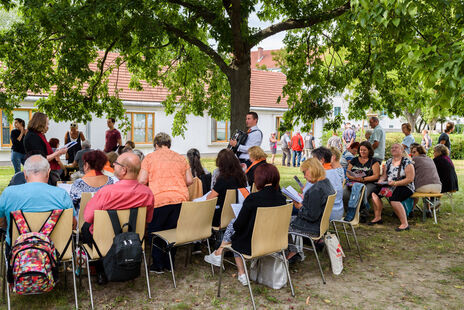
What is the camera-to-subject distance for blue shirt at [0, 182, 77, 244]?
11.8ft

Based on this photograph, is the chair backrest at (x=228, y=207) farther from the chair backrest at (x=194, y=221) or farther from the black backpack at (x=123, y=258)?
the black backpack at (x=123, y=258)

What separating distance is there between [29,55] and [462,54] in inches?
329

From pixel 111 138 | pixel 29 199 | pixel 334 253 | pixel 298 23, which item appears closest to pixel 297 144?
pixel 111 138

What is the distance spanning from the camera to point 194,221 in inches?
180

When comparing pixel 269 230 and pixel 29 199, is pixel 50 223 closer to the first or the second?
pixel 29 199

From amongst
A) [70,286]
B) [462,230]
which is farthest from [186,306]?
[462,230]

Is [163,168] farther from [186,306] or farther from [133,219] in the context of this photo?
[186,306]

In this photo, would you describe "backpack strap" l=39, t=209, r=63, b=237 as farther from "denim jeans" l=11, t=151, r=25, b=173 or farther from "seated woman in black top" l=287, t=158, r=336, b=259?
"denim jeans" l=11, t=151, r=25, b=173

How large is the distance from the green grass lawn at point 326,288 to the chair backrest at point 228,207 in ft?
1.84

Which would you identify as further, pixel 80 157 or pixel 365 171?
pixel 80 157

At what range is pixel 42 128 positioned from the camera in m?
6.46

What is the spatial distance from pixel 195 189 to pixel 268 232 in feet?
6.60

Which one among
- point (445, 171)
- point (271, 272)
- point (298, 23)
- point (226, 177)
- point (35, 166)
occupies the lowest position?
point (271, 272)

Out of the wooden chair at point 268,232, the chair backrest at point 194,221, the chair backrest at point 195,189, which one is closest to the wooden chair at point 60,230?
the chair backrest at point 194,221
